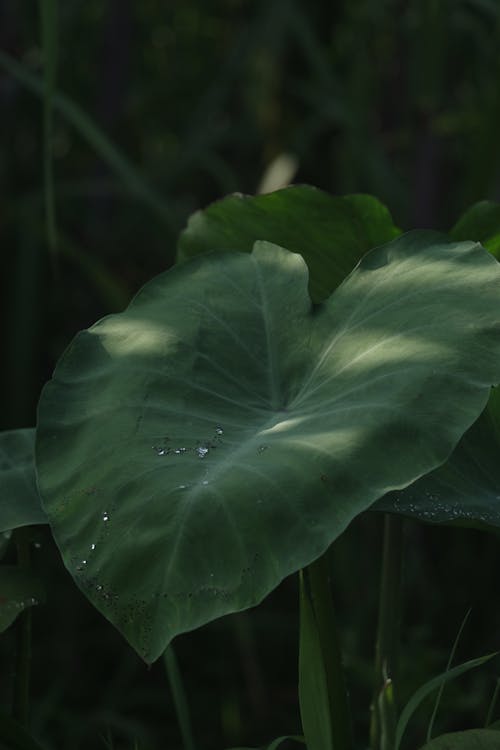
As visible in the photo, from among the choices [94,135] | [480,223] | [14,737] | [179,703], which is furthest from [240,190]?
[14,737]

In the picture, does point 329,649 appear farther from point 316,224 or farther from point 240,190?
point 240,190

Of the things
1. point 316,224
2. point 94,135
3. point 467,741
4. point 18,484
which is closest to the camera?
point 467,741

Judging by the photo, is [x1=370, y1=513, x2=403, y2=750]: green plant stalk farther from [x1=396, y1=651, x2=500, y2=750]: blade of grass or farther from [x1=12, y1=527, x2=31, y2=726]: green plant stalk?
[x1=12, y1=527, x2=31, y2=726]: green plant stalk

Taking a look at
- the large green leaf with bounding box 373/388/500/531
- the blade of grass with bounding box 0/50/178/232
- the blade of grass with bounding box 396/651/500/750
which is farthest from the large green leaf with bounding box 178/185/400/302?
the blade of grass with bounding box 0/50/178/232

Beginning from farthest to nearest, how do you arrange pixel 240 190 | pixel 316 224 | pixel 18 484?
pixel 240 190, pixel 316 224, pixel 18 484

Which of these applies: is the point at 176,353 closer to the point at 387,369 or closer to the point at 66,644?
the point at 387,369

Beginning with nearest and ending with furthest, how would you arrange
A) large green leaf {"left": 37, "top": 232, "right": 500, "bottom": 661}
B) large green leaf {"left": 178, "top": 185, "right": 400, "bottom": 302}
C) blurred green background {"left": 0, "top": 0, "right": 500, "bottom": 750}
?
large green leaf {"left": 37, "top": 232, "right": 500, "bottom": 661} < large green leaf {"left": 178, "top": 185, "right": 400, "bottom": 302} < blurred green background {"left": 0, "top": 0, "right": 500, "bottom": 750}
